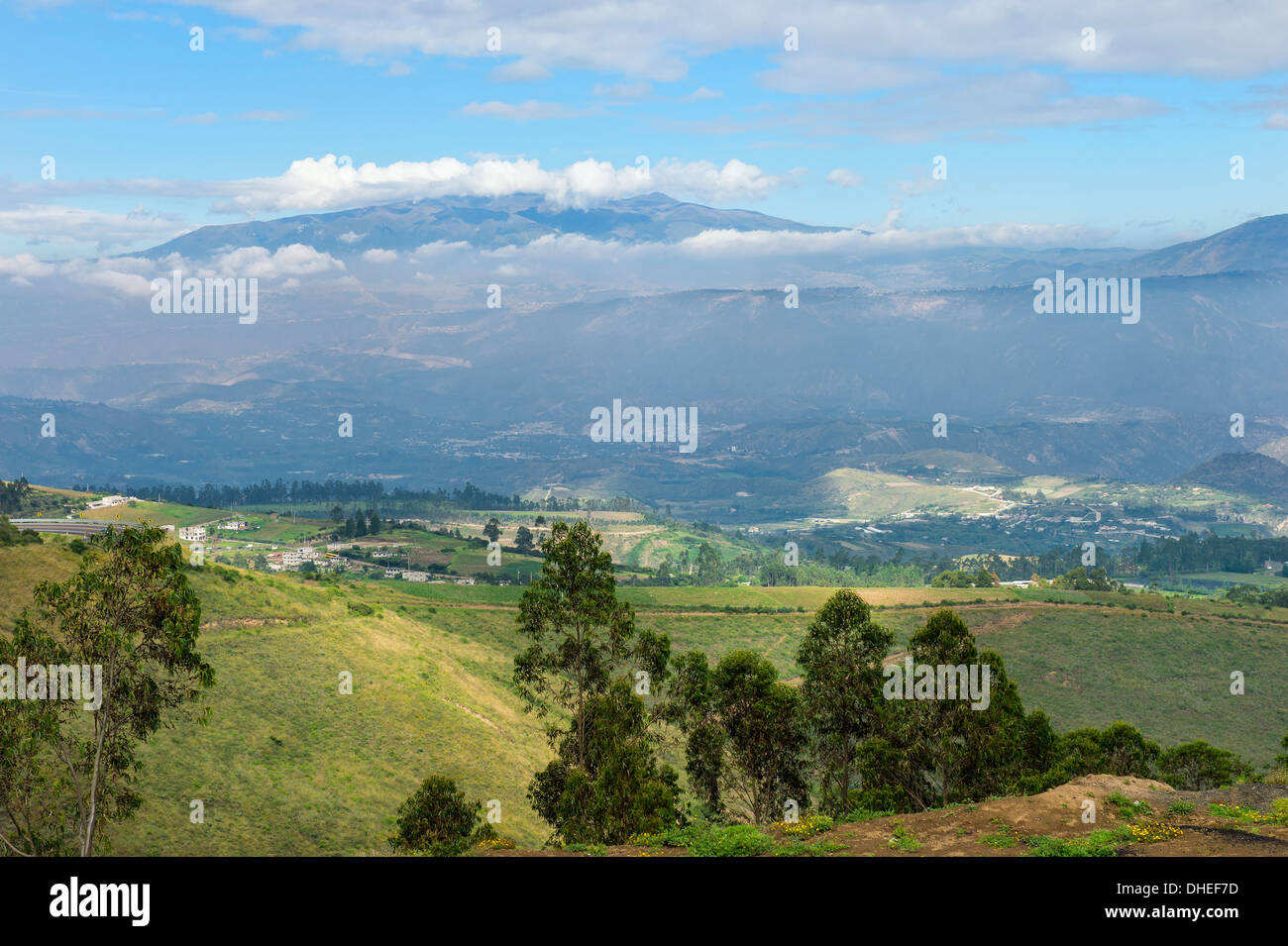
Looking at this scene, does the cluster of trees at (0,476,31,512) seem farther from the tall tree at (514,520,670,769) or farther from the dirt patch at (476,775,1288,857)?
the dirt patch at (476,775,1288,857)

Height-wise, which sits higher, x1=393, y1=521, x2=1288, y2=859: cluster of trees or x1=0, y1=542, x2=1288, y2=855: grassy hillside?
x1=393, y1=521, x2=1288, y2=859: cluster of trees

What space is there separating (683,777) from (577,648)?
32.6m

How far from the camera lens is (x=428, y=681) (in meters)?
77.9

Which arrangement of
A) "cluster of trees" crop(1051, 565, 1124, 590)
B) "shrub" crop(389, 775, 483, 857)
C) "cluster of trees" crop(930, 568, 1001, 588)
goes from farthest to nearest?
"cluster of trees" crop(930, 568, 1001, 588) < "cluster of trees" crop(1051, 565, 1124, 590) < "shrub" crop(389, 775, 483, 857)

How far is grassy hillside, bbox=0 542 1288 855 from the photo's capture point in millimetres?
52781

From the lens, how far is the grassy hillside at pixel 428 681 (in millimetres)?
52781

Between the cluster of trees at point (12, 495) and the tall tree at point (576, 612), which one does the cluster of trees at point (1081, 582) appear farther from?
the cluster of trees at point (12, 495)

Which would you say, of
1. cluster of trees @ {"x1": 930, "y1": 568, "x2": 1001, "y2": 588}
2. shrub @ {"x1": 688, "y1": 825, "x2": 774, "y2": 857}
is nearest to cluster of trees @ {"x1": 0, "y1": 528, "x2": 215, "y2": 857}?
shrub @ {"x1": 688, "y1": 825, "x2": 774, "y2": 857}

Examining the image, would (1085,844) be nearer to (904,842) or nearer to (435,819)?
(904,842)

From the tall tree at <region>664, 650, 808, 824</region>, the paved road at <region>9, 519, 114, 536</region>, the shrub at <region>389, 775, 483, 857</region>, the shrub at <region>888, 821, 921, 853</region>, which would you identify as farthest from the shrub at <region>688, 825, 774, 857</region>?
the paved road at <region>9, 519, 114, 536</region>

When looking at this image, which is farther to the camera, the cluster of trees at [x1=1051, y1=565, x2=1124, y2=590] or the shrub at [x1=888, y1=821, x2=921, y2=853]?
the cluster of trees at [x1=1051, y1=565, x2=1124, y2=590]

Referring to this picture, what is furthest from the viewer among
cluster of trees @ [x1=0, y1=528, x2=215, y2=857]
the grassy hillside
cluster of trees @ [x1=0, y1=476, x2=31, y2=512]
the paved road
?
cluster of trees @ [x1=0, y1=476, x2=31, y2=512]

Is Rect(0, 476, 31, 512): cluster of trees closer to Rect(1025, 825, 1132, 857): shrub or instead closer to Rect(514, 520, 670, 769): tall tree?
Rect(514, 520, 670, 769): tall tree

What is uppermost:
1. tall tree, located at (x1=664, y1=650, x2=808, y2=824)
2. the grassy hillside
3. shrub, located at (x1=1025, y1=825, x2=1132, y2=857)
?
shrub, located at (x1=1025, y1=825, x2=1132, y2=857)
